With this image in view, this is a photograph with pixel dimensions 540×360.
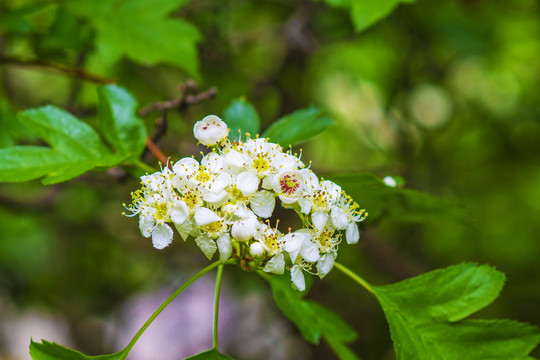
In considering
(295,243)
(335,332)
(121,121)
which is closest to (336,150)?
(335,332)

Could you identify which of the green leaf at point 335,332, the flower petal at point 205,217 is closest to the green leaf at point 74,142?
the flower petal at point 205,217

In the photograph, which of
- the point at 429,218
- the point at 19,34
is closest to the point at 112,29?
the point at 19,34

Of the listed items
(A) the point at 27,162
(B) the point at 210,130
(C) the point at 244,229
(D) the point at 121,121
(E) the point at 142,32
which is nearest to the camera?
(C) the point at 244,229

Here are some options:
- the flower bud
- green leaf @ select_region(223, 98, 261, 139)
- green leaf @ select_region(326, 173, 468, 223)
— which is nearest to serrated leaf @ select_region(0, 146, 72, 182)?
green leaf @ select_region(223, 98, 261, 139)

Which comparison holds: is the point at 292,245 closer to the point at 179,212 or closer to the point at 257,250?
the point at 257,250

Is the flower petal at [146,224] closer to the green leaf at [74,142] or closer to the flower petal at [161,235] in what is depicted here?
the flower petal at [161,235]
